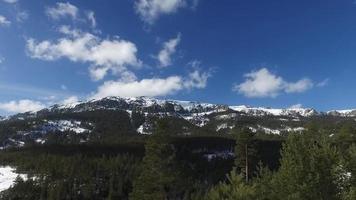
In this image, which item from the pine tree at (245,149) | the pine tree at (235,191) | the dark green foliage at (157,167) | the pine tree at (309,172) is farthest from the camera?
the pine tree at (245,149)

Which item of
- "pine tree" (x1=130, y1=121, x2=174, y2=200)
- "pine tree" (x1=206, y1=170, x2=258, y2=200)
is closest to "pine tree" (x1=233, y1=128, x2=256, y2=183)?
"pine tree" (x1=130, y1=121, x2=174, y2=200)

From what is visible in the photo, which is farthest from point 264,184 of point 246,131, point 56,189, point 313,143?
point 56,189

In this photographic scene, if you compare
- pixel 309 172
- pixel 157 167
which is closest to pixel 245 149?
pixel 157 167

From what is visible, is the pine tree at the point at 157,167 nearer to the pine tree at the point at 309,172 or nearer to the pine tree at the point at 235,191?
the pine tree at the point at 235,191

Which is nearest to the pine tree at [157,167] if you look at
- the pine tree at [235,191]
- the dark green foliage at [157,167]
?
the dark green foliage at [157,167]

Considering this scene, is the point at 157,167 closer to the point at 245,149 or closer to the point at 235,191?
the point at 235,191

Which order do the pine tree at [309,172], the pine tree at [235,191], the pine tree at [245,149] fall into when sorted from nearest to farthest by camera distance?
the pine tree at [309,172] → the pine tree at [235,191] → the pine tree at [245,149]

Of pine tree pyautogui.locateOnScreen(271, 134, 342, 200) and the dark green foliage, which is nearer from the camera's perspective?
pine tree pyautogui.locateOnScreen(271, 134, 342, 200)

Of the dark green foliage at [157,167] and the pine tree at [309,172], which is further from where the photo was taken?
the dark green foliage at [157,167]

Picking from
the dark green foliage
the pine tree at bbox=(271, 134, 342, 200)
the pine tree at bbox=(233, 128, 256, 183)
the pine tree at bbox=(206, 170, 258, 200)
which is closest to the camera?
the pine tree at bbox=(271, 134, 342, 200)

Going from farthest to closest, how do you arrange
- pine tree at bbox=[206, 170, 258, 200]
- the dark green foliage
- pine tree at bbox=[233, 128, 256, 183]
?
pine tree at bbox=[233, 128, 256, 183] → the dark green foliage → pine tree at bbox=[206, 170, 258, 200]

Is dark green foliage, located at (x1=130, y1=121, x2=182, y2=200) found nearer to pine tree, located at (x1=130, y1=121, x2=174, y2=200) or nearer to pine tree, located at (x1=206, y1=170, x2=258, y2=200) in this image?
pine tree, located at (x1=130, y1=121, x2=174, y2=200)

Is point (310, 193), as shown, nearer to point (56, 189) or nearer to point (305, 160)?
point (305, 160)

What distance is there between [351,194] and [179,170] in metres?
21.9
